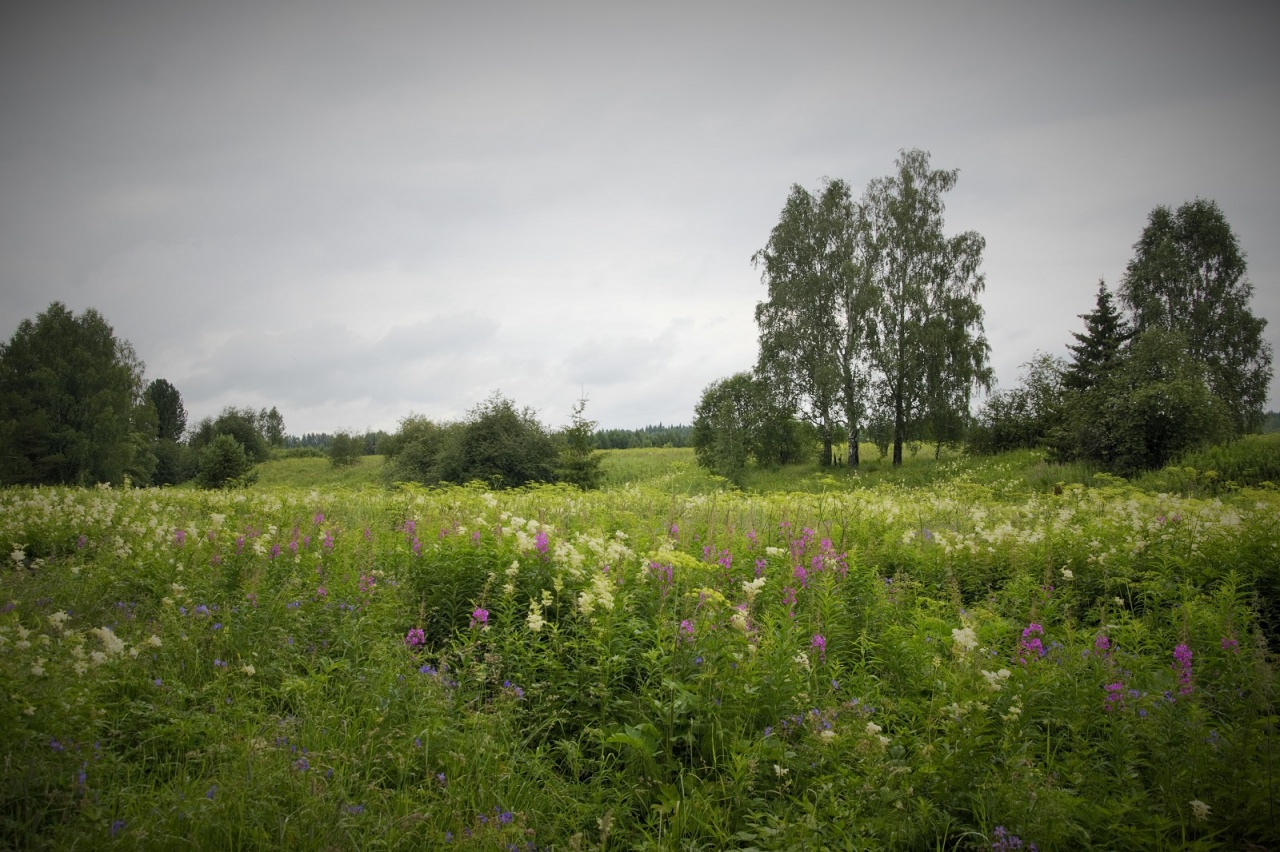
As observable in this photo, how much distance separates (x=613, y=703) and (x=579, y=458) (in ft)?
58.8

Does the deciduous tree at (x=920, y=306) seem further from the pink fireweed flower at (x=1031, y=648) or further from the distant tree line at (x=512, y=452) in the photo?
the pink fireweed flower at (x=1031, y=648)

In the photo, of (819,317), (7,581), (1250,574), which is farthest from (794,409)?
(7,581)

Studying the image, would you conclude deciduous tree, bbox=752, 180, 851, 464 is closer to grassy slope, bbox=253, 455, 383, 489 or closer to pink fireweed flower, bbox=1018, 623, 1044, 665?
pink fireweed flower, bbox=1018, 623, 1044, 665

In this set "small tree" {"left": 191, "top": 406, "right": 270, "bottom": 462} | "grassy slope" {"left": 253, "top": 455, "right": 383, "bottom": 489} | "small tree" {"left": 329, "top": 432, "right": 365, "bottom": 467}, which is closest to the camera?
"grassy slope" {"left": 253, "top": 455, "right": 383, "bottom": 489}

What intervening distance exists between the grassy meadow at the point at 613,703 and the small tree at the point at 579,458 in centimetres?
1535

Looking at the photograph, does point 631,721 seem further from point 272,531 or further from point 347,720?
point 272,531

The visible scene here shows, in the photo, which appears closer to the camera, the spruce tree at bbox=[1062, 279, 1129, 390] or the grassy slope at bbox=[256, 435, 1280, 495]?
the grassy slope at bbox=[256, 435, 1280, 495]

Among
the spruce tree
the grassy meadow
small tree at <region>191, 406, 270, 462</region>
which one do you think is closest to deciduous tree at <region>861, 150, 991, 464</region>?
the spruce tree

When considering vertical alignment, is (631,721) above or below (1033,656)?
below

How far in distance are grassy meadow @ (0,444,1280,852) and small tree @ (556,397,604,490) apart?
15350 mm

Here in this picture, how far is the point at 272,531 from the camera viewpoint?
5.94 m

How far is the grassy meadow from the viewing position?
241 cm

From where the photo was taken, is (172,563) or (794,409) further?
(794,409)

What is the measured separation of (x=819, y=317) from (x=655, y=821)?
26241mm
